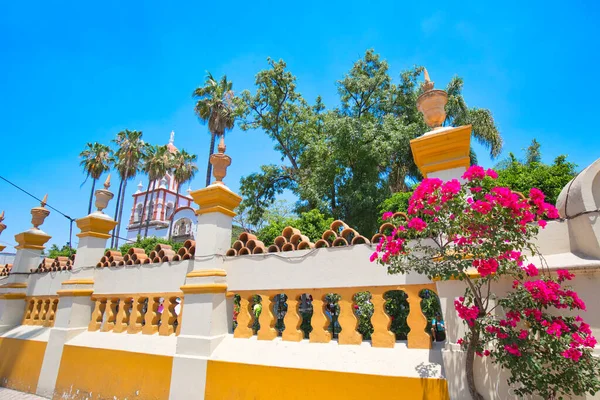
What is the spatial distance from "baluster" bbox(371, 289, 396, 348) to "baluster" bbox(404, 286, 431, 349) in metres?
0.14

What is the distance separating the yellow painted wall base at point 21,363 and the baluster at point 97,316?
826mm

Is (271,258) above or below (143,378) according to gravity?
above

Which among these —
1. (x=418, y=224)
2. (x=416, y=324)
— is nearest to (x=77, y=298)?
(x=416, y=324)

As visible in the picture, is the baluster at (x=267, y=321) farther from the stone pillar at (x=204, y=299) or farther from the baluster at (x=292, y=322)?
the stone pillar at (x=204, y=299)

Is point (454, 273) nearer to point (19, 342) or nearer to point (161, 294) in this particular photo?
point (161, 294)

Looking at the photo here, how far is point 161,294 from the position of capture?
3.67 meters

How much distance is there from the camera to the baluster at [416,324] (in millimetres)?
2398

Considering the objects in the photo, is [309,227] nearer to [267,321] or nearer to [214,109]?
[267,321]

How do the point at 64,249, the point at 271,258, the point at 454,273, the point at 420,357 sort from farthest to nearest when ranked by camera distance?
the point at 64,249
the point at 271,258
the point at 420,357
the point at 454,273

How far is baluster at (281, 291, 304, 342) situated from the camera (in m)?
2.85

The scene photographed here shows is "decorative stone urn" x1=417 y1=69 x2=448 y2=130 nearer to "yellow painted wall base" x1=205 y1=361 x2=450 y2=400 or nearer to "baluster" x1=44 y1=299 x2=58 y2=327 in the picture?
"yellow painted wall base" x1=205 y1=361 x2=450 y2=400

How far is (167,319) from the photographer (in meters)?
3.58

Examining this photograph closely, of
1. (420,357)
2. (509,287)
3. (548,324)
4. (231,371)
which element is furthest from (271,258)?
(548,324)

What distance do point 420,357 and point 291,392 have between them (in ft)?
3.40
